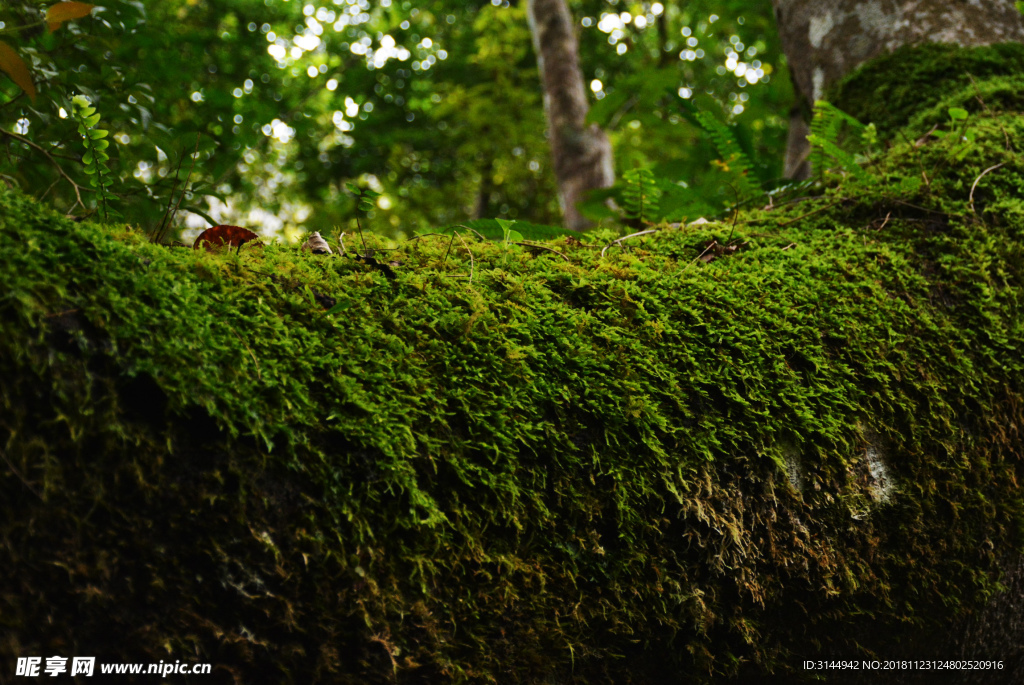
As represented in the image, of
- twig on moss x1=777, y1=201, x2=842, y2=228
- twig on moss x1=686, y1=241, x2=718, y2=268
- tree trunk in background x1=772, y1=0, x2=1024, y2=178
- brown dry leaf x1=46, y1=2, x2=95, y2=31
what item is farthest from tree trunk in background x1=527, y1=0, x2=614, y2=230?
brown dry leaf x1=46, y1=2, x2=95, y2=31

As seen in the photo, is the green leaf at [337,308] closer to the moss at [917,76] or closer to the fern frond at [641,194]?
the fern frond at [641,194]

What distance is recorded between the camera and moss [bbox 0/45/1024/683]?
2.73 ft

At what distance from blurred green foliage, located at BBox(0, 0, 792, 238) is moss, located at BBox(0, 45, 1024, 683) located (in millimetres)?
1360

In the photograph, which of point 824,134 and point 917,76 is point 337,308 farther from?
point 917,76

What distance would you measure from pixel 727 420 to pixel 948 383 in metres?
0.71

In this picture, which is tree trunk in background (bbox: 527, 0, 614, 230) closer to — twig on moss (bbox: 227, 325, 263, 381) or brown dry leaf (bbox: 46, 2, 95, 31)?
brown dry leaf (bbox: 46, 2, 95, 31)

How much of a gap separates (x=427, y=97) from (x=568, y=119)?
23.4 feet

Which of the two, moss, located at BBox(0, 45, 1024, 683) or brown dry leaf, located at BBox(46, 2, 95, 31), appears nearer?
moss, located at BBox(0, 45, 1024, 683)

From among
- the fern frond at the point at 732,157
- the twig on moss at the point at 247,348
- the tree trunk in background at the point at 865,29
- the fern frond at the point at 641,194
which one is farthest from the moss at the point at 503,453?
the tree trunk in background at the point at 865,29

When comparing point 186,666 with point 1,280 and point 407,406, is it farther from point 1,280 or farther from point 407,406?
point 1,280

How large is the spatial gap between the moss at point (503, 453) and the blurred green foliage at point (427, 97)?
1360 millimetres

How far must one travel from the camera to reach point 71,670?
30.7 inches

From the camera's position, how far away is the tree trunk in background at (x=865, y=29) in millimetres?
2984

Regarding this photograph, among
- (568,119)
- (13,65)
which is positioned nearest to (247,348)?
A: (13,65)
